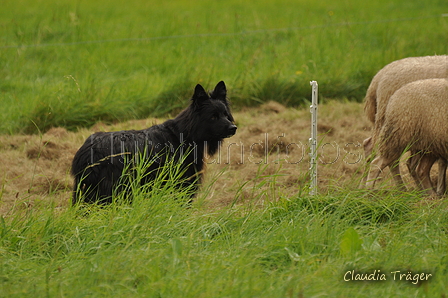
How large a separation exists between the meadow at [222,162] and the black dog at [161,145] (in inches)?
13.1

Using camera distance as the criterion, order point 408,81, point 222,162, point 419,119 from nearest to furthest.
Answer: point 419,119 < point 408,81 < point 222,162

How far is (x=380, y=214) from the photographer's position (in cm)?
383

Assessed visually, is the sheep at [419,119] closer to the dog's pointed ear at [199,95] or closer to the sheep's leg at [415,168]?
the sheep's leg at [415,168]

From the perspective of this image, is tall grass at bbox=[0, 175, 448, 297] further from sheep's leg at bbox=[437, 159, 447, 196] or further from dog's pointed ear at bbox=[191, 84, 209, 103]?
sheep's leg at bbox=[437, 159, 447, 196]

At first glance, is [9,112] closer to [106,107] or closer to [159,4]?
[106,107]

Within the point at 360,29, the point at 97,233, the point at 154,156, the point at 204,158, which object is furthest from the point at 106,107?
the point at 360,29

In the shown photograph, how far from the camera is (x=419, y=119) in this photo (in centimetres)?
477

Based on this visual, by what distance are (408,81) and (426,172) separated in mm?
1001

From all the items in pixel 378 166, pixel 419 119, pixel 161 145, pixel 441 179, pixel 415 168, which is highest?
pixel 419 119

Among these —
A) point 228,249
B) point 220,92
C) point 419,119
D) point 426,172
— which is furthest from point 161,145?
point 426,172

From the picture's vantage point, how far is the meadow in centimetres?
296

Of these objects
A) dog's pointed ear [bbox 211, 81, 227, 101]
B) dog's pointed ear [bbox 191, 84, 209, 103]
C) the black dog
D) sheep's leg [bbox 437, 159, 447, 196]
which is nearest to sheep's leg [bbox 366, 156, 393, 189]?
sheep's leg [bbox 437, 159, 447, 196]

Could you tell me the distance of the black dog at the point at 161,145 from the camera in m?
4.49

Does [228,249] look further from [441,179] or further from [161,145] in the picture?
[441,179]
